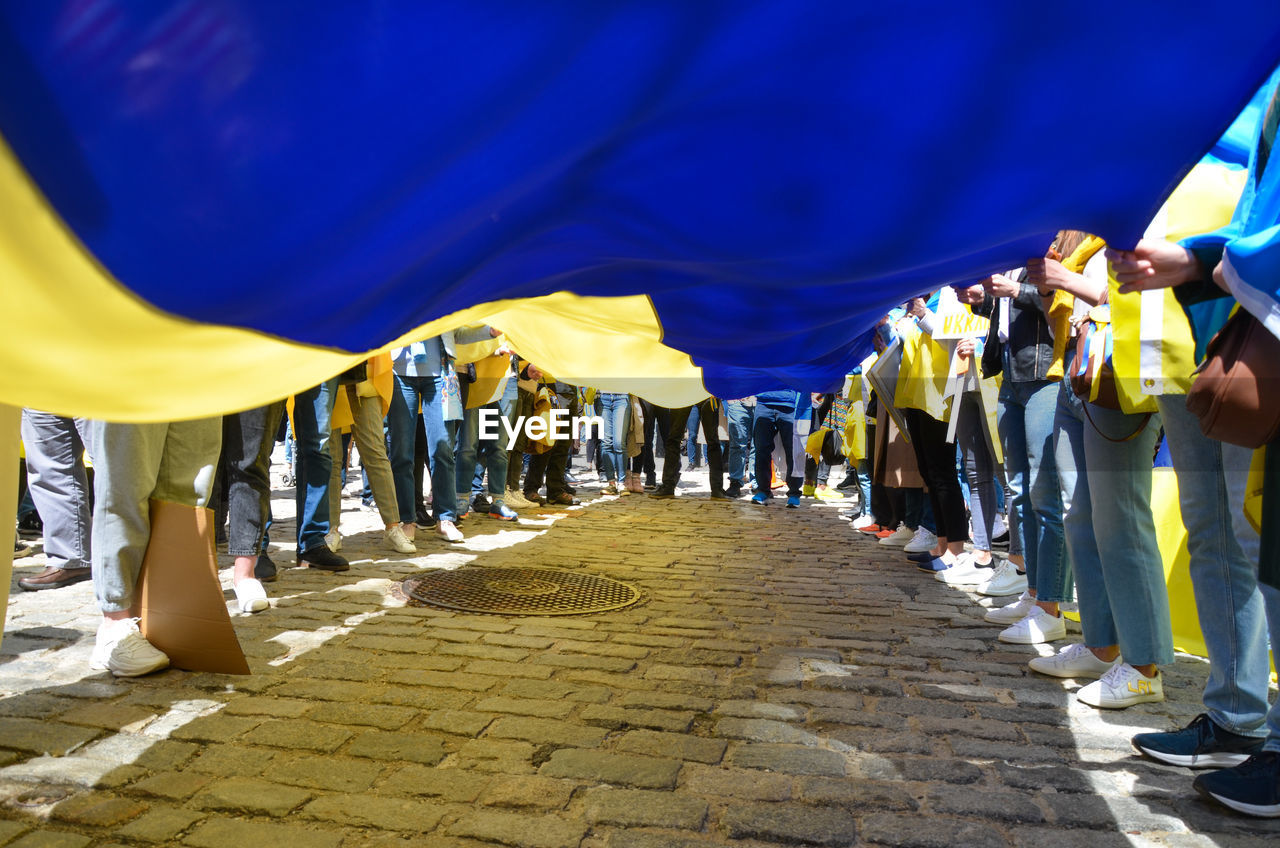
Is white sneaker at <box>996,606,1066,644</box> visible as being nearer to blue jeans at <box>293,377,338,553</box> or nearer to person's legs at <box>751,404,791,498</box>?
blue jeans at <box>293,377,338,553</box>

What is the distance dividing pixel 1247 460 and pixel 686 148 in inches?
78.5

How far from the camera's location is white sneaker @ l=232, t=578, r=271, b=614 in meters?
4.67

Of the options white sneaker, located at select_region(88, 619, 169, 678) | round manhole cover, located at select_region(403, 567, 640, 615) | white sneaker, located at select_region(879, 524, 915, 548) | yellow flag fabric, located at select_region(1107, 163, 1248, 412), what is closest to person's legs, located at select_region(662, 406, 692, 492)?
white sneaker, located at select_region(879, 524, 915, 548)

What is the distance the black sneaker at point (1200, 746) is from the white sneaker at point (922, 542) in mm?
4333

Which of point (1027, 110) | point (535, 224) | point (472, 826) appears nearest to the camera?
point (1027, 110)

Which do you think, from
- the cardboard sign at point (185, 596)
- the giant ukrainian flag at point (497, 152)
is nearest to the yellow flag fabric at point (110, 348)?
the giant ukrainian flag at point (497, 152)

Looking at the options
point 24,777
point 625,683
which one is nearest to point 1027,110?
point 625,683

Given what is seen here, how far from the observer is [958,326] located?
5.95 meters

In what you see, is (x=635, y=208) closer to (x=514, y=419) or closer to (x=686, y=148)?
(x=686, y=148)

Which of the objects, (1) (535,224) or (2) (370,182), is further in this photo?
(1) (535,224)

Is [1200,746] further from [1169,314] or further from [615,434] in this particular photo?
[615,434]

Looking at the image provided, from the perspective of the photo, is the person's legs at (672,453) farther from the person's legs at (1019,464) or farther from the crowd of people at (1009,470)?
the person's legs at (1019,464)

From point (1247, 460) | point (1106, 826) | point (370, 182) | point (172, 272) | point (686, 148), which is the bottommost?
point (1106, 826)

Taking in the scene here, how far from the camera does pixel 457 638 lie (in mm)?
4359
